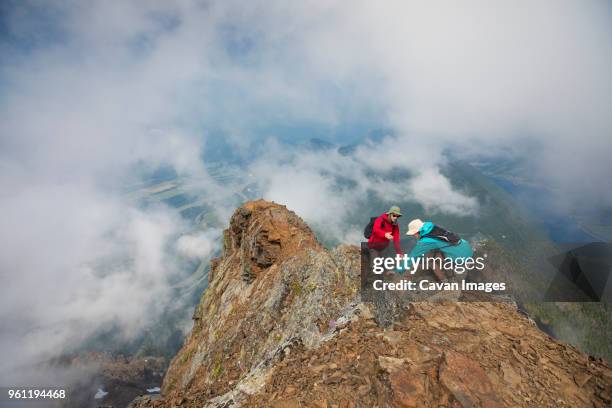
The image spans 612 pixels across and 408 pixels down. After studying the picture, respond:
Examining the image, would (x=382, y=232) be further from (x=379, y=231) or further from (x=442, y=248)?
(x=442, y=248)

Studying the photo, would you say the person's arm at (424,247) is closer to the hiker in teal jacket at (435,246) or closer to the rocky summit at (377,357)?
the hiker in teal jacket at (435,246)

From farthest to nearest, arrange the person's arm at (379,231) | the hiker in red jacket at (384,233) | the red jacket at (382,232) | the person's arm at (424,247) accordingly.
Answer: the person's arm at (379,231)
the red jacket at (382,232)
the hiker in red jacket at (384,233)
the person's arm at (424,247)

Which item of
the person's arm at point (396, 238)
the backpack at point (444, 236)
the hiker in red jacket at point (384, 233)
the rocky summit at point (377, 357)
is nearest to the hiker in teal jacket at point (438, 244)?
the backpack at point (444, 236)

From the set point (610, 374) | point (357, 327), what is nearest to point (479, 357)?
point (610, 374)

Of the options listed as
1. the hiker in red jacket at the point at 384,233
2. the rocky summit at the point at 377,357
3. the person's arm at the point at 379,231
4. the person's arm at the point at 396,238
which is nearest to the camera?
the rocky summit at the point at 377,357

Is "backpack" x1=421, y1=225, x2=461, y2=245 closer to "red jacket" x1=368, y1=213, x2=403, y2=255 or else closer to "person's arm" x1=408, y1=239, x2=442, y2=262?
"person's arm" x1=408, y1=239, x2=442, y2=262

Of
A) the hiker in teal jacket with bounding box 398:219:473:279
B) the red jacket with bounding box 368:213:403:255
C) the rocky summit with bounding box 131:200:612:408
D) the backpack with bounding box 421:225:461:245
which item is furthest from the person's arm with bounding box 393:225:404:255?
the rocky summit with bounding box 131:200:612:408
